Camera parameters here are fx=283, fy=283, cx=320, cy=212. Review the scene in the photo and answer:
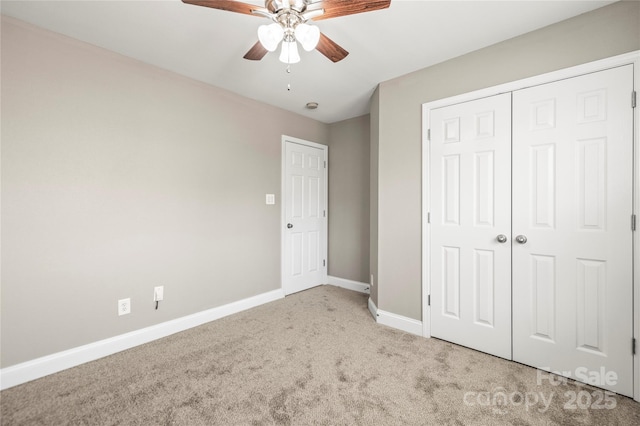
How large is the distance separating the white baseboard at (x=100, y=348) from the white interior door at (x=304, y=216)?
38.5 inches

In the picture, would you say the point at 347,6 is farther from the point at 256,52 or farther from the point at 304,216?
the point at 304,216

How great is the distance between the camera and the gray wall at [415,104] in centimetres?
194

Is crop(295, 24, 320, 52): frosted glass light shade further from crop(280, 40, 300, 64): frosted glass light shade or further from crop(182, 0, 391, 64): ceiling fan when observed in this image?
crop(280, 40, 300, 64): frosted glass light shade

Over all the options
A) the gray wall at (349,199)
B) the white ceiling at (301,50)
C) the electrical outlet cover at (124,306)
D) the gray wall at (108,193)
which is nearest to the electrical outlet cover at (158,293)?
the gray wall at (108,193)

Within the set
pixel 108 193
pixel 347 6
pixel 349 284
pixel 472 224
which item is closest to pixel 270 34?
pixel 347 6

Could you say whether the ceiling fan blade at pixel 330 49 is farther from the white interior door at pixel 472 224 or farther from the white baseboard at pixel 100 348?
the white baseboard at pixel 100 348

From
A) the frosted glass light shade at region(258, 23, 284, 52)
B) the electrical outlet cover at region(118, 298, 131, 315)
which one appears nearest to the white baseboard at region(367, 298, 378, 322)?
the electrical outlet cover at region(118, 298, 131, 315)

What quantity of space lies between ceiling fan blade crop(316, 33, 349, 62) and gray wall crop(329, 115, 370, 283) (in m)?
2.23

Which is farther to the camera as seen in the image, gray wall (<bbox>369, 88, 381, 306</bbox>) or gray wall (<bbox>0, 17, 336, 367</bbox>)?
gray wall (<bbox>369, 88, 381, 306</bbox>)

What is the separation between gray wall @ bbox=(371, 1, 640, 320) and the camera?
6.37ft

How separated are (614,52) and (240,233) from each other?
3439mm

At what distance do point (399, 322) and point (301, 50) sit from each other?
2.64 meters

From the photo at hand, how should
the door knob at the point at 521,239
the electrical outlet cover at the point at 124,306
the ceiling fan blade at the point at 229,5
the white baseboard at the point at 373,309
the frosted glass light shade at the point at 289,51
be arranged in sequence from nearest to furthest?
the ceiling fan blade at the point at 229,5, the frosted glass light shade at the point at 289,51, the door knob at the point at 521,239, the electrical outlet cover at the point at 124,306, the white baseboard at the point at 373,309

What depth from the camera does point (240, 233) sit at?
332 centimetres
